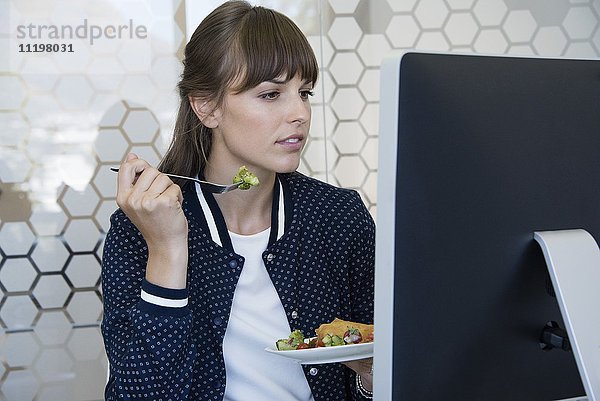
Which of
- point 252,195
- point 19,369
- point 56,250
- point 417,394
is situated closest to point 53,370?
point 19,369

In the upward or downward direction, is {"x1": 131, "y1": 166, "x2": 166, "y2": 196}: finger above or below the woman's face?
below

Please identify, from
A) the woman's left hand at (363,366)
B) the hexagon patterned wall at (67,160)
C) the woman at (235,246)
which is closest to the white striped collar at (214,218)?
the woman at (235,246)

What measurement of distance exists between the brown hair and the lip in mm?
109

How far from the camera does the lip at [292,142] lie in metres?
1.50

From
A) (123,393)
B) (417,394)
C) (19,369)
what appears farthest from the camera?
(19,369)

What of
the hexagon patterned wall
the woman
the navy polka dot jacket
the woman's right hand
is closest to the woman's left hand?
the woman

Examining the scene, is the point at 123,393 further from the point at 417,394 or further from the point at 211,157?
the point at 417,394

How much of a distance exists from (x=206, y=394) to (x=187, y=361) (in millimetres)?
90

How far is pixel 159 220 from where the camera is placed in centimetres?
130

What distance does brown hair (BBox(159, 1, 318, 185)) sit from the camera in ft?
4.96

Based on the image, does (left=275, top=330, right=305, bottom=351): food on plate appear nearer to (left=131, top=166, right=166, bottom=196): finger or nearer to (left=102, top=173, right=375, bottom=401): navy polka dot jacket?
(left=102, top=173, right=375, bottom=401): navy polka dot jacket

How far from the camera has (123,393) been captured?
1321mm

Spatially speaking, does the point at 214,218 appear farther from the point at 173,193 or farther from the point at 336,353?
the point at 336,353

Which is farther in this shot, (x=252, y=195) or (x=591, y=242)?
(x=252, y=195)
